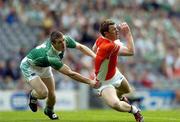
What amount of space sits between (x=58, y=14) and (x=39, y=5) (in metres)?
0.89

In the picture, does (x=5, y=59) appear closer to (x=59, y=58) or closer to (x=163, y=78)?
(x=163, y=78)

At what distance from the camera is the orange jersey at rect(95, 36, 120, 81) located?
52.6 feet

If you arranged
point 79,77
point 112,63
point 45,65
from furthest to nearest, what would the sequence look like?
1. point 45,65
2. point 112,63
3. point 79,77

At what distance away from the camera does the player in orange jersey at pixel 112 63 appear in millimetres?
15484

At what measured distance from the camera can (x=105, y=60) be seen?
53.6ft

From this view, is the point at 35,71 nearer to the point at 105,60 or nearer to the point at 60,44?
the point at 60,44

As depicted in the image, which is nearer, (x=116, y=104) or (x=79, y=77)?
(x=79, y=77)

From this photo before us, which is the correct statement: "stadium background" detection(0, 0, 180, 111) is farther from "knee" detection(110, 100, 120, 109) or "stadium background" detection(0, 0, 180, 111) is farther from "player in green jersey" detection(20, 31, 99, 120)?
"knee" detection(110, 100, 120, 109)

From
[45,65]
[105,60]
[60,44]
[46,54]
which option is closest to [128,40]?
[105,60]

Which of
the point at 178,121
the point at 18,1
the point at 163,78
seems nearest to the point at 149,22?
the point at 163,78

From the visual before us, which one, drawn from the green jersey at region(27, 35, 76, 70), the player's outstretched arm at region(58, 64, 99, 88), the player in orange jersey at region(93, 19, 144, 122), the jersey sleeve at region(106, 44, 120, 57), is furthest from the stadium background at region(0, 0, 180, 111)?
the player's outstretched arm at region(58, 64, 99, 88)

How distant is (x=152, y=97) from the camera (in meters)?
28.8

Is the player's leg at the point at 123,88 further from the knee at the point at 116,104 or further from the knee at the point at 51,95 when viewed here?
the knee at the point at 51,95

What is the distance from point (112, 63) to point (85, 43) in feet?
42.6
